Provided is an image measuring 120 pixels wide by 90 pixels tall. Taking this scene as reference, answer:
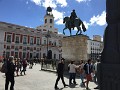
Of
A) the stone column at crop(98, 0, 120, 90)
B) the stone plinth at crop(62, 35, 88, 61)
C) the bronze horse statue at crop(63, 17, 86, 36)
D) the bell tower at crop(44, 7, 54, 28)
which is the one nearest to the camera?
the stone column at crop(98, 0, 120, 90)

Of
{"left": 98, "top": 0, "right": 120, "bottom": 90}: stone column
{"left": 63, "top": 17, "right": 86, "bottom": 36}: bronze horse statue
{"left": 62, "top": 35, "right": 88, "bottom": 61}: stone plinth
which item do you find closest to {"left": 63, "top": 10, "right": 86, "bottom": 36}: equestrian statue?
{"left": 63, "top": 17, "right": 86, "bottom": 36}: bronze horse statue

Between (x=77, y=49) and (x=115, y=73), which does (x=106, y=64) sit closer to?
(x=115, y=73)

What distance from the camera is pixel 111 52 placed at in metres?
2.61

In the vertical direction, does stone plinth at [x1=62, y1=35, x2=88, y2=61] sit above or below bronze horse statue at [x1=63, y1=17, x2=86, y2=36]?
below

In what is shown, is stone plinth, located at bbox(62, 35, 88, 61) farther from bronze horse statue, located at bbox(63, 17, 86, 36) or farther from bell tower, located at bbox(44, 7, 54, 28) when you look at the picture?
bell tower, located at bbox(44, 7, 54, 28)

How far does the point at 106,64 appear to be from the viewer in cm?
264

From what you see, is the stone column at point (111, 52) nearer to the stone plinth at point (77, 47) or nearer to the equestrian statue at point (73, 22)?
the stone plinth at point (77, 47)

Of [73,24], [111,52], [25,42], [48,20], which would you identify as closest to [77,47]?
[73,24]

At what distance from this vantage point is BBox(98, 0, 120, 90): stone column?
247 centimetres

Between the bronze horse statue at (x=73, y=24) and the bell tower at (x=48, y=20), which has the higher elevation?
the bell tower at (x=48, y=20)

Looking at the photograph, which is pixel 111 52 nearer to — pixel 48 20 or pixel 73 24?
pixel 73 24

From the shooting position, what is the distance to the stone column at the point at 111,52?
247 cm

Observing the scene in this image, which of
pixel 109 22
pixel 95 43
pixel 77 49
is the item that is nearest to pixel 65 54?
pixel 77 49

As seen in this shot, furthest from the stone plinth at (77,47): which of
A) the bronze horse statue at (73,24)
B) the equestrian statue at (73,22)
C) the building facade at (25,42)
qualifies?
the building facade at (25,42)
